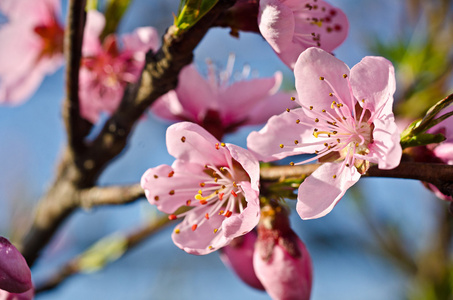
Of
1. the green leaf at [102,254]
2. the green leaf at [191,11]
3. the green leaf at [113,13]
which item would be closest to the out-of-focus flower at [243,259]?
the green leaf at [191,11]

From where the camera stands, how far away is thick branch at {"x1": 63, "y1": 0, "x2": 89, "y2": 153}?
0.95 metres

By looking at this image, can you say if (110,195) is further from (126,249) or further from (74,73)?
(126,249)

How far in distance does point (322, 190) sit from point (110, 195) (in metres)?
0.54

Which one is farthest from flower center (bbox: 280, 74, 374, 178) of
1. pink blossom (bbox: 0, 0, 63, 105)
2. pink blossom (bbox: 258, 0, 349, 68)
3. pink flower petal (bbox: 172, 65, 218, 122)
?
pink blossom (bbox: 0, 0, 63, 105)

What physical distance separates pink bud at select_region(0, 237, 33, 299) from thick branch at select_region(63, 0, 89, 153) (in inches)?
15.9

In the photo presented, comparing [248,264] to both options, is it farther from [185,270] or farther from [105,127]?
[185,270]

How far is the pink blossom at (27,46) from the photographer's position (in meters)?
1.39

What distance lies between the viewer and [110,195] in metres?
1.12

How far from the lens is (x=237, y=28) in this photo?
0.90 m

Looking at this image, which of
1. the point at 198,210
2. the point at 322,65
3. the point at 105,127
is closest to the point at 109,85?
the point at 105,127

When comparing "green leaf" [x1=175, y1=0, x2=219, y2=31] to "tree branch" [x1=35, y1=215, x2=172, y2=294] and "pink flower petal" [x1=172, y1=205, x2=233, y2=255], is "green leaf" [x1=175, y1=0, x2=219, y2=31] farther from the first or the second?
"tree branch" [x1=35, y1=215, x2=172, y2=294]

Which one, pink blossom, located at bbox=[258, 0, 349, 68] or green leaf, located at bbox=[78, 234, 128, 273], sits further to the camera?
green leaf, located at bbox=[78, 234, 128, 273]

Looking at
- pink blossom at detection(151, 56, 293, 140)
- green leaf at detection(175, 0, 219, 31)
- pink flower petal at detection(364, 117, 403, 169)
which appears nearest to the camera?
pink flower petal at detection(364, 117, 403, 169)

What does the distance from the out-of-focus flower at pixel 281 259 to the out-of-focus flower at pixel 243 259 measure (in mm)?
66
